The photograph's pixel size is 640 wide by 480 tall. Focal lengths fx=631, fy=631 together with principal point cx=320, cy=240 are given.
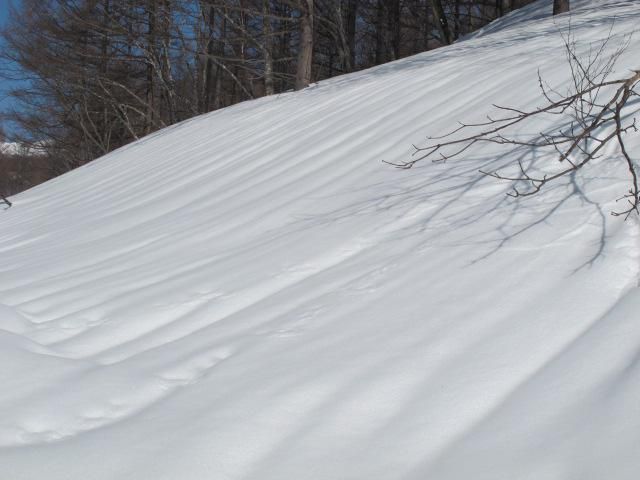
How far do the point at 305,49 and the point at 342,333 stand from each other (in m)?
7.86

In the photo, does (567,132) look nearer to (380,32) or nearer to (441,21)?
(441,21)

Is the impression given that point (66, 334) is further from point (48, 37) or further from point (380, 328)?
point (48, 37)

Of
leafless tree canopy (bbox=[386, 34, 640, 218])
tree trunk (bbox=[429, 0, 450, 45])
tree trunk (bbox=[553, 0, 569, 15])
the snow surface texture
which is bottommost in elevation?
the snow surface texture

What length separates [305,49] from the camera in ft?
30.0

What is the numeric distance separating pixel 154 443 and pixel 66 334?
0.84 m

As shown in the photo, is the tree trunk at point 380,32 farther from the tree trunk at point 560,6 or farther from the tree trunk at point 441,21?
the tree trunk at point 560,6

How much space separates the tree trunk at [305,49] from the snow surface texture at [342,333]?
207 inches

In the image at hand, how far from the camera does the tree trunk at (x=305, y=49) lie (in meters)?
8.77

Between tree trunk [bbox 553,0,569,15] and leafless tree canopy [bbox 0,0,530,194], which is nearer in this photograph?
tree trunk [bbox 553,0,569,15]

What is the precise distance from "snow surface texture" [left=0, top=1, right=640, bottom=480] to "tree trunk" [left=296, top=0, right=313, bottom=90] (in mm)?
5254

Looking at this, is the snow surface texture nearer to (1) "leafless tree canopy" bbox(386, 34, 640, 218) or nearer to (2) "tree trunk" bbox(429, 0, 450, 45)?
(1) "leafless tree canopy" bbox(386, 34, 640, 218)

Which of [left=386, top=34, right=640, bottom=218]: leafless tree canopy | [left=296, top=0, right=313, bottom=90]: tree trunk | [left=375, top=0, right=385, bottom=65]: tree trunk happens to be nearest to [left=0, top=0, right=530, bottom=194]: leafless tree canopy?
[left=375, top=0, right=385, bottom=65]: tree trunk

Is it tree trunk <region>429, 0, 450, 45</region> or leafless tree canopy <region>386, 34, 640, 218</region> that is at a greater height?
tree trunk <region>429, 0, 450, 45</region>

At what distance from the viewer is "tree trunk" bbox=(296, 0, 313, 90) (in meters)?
8.77
